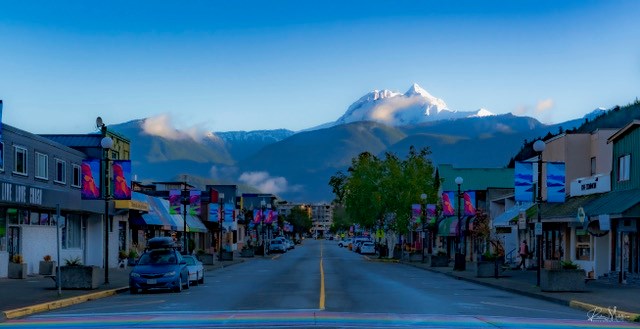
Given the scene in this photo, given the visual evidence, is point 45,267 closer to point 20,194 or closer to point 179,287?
point 20,194

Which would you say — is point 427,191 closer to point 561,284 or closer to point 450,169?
point 450,169

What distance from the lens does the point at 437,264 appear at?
5856cm

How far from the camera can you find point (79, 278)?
101 ft

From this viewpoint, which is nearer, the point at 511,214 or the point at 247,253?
the point at 511,214

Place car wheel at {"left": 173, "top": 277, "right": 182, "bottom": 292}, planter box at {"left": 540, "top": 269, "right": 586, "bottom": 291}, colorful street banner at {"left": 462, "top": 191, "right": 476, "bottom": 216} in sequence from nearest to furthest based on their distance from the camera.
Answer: planter box at {"left": 540, "top": 269, "right": 586, "bottom": 291} → car wheel at {"left": 173, "top": 277, "right": 182, "bottom": 292} → colorful street banner at {"left": 462, "top": 191, "right": 476, "bottom": 216}

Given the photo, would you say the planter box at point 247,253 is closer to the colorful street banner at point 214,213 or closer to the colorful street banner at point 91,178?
the colorful street banner at point 214,213

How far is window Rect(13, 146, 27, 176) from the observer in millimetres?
39656

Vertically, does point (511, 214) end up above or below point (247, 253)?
above

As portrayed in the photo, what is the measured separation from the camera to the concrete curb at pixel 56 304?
21.6 meters

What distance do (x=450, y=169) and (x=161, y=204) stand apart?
31.7m

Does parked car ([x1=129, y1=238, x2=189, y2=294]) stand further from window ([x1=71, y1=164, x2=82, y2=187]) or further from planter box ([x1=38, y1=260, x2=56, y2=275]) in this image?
window ([x1=71, y1=164, x2=82, y2=187])

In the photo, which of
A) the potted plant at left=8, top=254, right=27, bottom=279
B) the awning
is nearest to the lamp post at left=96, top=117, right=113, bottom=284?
the potted plant at left=8, top=254, right=27, bottom=279

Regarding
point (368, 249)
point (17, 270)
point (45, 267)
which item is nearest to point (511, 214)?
point (45, 267)

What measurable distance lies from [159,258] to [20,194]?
328 inches
